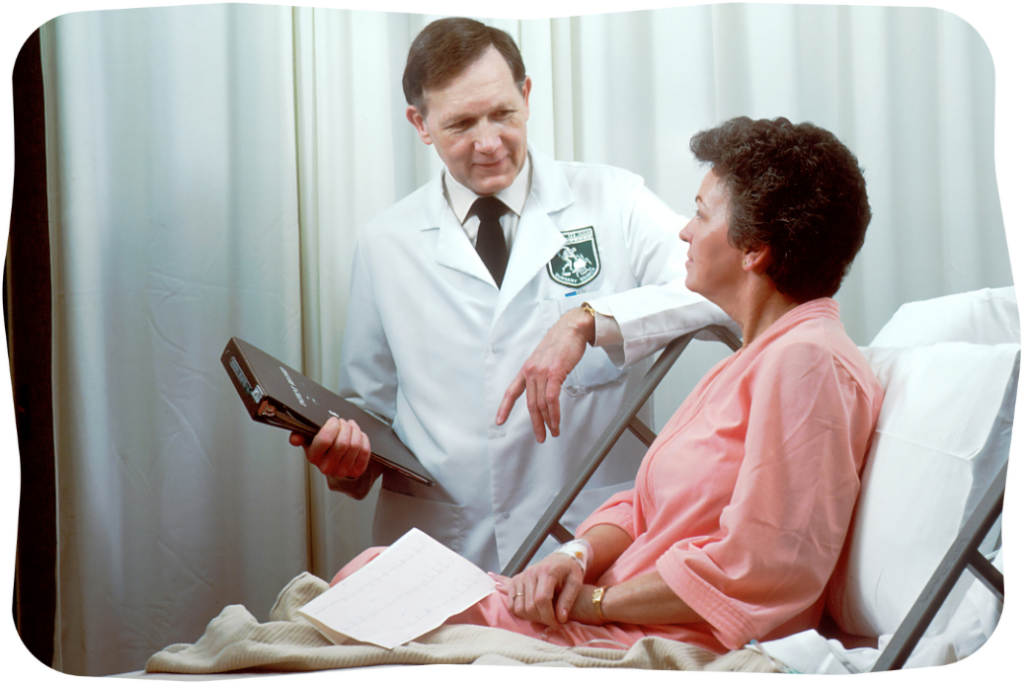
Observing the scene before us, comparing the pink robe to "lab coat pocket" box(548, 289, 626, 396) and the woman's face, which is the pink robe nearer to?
the woman's face

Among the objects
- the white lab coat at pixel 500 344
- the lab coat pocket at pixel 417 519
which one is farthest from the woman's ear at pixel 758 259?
the lab coat pocket at pixel 417 519

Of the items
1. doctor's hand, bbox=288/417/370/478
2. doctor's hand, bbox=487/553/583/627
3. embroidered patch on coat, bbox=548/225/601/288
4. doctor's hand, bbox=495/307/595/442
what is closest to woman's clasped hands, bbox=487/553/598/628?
doctor's hand, bbox=487/553/583/627

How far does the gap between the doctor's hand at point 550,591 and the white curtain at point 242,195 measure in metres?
0.30

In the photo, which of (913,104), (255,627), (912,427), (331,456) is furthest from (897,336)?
(255,627)

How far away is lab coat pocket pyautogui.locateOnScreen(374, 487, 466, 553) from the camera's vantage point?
1493 mm

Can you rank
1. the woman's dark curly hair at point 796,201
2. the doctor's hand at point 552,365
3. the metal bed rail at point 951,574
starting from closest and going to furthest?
the metal bed rail at point 951,574
the woman's dark curly hair at point 796,201
the doctor's hand at point 552,365

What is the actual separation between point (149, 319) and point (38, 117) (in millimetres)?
394

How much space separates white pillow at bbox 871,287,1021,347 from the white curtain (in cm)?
5

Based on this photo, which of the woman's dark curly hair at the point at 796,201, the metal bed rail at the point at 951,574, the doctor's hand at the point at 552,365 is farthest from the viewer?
the doctor's hand at the point at 552,365

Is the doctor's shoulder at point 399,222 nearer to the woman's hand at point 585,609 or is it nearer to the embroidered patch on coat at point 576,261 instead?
the embroidered patch on coat at point 576,261

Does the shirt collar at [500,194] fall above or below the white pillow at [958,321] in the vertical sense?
above

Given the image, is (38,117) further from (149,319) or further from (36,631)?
(36,631)

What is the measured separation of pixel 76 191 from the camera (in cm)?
152

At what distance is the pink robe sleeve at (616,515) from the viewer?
1406 millimetres
